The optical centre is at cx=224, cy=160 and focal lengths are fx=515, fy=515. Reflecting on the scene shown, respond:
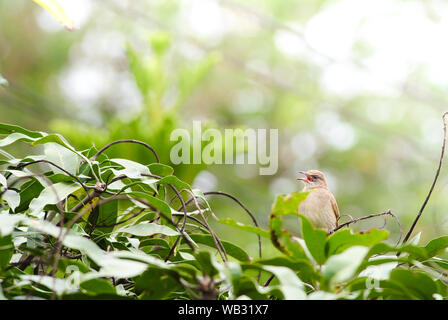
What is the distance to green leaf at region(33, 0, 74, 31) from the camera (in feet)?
2.89

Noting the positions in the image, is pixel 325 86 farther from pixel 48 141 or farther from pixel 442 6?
pixel 48 141

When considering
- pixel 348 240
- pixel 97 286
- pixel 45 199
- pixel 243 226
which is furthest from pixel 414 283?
pixel 45 199

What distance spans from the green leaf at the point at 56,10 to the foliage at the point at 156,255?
0.79 ft

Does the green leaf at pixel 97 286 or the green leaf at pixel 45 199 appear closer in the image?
the green leaf at pixel 97 286

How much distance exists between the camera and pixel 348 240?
0.60 m

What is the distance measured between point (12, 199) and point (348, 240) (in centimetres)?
43

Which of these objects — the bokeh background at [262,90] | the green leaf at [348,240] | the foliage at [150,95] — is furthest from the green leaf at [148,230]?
the bokeh background at [262,90]

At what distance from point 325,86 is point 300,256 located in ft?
18.5

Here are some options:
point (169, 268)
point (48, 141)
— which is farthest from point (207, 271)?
point (48, 141)

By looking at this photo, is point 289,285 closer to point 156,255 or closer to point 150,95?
point 156,255

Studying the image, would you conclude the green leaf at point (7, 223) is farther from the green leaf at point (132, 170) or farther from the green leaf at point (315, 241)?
the green leaf at point (315, 241)

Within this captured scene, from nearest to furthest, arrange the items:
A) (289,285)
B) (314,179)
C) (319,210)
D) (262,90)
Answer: (289,285) → (319,210) → (314,179) → (262,90)

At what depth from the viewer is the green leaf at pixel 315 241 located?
0.59 meters
